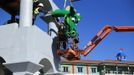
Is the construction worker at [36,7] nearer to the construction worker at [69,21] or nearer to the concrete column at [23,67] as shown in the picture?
the construction worker at [69,21]

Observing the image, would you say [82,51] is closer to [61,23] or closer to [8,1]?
[61,23]

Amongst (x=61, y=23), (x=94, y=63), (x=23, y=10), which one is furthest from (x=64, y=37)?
(x=94, y=63)

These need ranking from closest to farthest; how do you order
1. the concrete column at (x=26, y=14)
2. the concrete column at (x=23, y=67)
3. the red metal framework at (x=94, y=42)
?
the concrete column at (x=23, y=67)
the concrete column at (x=26, y=14)
the red metal framework at (x=94, y=42)

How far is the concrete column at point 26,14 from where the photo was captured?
12.5 metres

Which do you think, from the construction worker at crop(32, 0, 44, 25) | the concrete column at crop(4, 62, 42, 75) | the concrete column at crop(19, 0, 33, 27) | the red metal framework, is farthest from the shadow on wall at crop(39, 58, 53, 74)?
the concrete column at crop(19, 0, 33, 27)

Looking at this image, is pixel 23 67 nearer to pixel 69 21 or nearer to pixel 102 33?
pixel 69 21

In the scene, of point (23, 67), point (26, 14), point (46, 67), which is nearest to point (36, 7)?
point (26, 14)

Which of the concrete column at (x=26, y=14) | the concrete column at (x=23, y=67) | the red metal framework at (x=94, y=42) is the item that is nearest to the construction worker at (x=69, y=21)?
the red metal framework at (x=94, y=42)

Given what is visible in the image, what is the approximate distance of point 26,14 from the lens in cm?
1256

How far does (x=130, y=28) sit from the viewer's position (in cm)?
1581

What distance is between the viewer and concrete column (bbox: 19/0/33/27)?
12.5 meters

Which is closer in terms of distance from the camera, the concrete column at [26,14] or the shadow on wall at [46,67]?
the concrete column at [26,14]

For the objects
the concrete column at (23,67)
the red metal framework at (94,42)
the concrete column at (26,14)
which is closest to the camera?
the concrete column at (23,67)

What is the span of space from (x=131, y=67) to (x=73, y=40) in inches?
1624
